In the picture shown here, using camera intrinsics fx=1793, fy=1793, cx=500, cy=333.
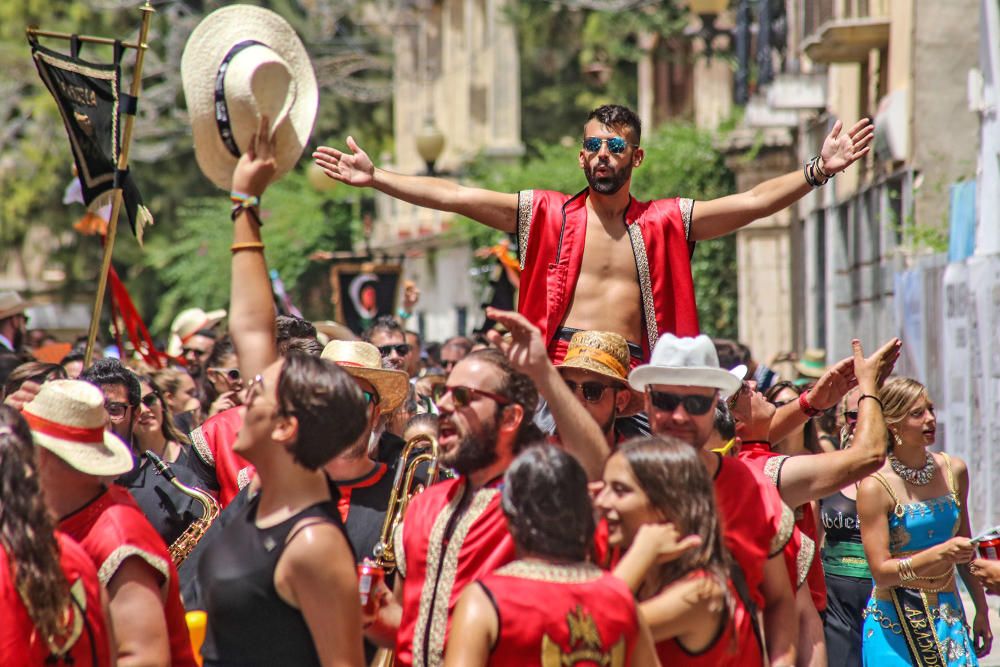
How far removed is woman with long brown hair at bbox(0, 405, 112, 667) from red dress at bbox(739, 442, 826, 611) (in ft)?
6.87

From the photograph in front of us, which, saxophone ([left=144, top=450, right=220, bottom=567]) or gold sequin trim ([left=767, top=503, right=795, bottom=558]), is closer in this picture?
gold sequin trim ([left=767, top=503, right=795, bottom=558])

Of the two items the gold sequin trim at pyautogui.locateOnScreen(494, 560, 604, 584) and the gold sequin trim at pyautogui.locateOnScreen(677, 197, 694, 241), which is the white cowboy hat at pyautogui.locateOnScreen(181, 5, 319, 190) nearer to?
the gold sequin trim at pyautogui.locateOnScreen(494, 560, 604, 584)

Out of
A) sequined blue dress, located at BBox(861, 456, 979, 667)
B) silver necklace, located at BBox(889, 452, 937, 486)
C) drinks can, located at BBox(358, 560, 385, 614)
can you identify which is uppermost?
drinks can, located at BBox(358, 560, 385, 614)

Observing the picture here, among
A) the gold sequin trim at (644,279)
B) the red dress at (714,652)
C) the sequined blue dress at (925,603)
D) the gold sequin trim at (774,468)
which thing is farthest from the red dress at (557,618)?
the sequined blue dress at (925,603)

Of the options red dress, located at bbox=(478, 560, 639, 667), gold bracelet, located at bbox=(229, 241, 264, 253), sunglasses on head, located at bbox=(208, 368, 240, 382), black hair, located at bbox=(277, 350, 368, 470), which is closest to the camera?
red dress, located at bbox=(478, 560, 639, 667)

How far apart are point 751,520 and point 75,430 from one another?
1961mm

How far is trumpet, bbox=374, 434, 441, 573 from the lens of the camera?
586cm

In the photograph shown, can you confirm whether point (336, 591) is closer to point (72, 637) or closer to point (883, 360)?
point (72, 637)

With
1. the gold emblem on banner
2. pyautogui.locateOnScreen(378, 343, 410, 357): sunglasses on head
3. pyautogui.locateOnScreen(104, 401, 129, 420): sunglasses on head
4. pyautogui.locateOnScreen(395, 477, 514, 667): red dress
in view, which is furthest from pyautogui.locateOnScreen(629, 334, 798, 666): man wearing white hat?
pyautogui.locateOnScreen(378, 343, 410, 357): sunglasses on head

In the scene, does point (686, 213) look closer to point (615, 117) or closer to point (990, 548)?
point (615, 117)

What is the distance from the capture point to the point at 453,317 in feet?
123

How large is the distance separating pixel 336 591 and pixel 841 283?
56.8 ft

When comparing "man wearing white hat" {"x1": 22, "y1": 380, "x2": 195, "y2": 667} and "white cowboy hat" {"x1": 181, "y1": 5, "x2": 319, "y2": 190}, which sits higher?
"white cowboy hat" {"x1": 181, "y1": 5, "x2": 319, "y2": 190}

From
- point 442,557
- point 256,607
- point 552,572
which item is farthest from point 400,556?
point 552,572
